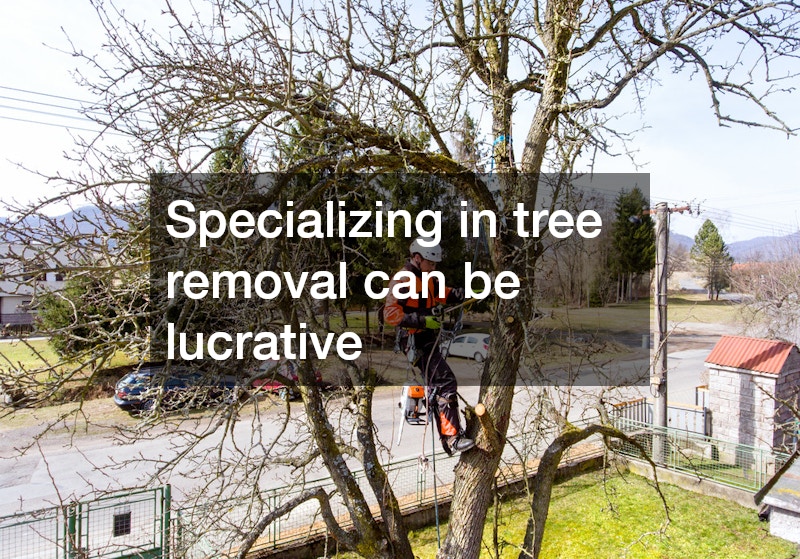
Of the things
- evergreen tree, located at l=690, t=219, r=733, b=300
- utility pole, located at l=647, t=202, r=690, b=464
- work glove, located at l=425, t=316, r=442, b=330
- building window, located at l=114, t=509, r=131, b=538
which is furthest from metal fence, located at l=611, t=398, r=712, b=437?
evergreen tree, located at l=690, t=219, r=733, b=300

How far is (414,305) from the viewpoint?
3.93m

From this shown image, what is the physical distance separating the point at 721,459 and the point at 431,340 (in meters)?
10.1

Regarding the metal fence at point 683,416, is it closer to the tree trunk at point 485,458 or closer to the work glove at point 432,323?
the tree trunk at point 485,458

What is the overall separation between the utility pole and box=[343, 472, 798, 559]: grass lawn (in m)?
0.97

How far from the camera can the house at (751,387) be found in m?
10.7

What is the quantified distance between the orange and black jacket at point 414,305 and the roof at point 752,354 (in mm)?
9793

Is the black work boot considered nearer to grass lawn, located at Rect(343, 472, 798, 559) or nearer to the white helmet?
the white helmet

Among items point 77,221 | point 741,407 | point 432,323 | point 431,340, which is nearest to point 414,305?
point 432,323

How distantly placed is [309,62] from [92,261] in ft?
6.87

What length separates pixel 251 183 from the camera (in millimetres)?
3896

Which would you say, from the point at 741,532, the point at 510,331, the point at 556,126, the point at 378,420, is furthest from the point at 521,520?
the point at 556,126

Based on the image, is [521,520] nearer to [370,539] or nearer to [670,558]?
[670,558]

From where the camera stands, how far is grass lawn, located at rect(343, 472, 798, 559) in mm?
7895

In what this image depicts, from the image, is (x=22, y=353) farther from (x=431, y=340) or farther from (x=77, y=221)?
(x=431, y=340)
